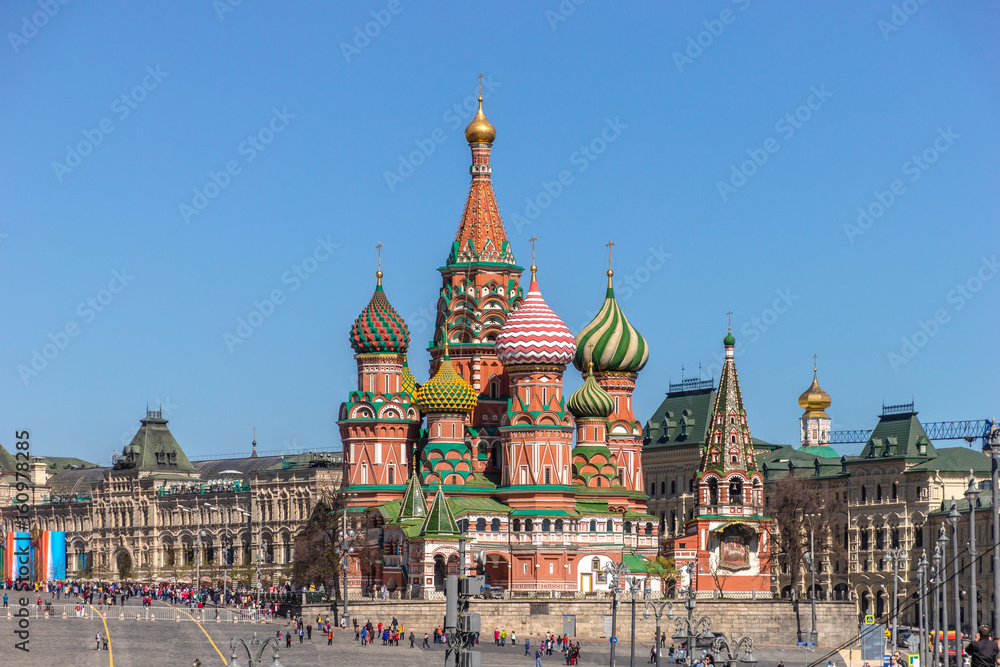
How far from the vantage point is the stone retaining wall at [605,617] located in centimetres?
8725

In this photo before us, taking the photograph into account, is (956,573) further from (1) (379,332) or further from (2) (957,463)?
(2) (957,463)

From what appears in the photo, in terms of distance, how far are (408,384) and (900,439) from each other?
42751 mm

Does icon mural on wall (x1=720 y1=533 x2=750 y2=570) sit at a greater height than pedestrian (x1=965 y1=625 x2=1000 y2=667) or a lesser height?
greater

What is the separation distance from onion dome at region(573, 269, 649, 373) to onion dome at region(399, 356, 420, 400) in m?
9.86

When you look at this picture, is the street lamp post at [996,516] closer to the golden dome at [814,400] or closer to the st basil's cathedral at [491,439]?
the st basil's cathedral at [491,439]

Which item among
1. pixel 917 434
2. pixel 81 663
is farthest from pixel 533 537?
pixel 917 434

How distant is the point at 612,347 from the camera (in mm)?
106375

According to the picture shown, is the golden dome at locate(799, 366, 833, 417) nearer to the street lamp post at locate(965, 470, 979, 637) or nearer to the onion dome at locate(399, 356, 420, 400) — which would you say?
the onion dome at locate(399, 356, 420, 400)

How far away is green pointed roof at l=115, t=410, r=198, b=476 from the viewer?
168 m

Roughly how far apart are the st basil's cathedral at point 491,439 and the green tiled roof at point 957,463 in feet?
86.3

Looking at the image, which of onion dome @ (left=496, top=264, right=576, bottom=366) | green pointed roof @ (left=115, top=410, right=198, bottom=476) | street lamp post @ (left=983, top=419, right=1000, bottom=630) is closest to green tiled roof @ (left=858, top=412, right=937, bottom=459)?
onion dome @ (left=496, top=264, right=576, bottom=366)

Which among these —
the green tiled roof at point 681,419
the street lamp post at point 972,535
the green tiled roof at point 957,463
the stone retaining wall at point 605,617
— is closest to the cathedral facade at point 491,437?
the stone retaining wall at point 605,617

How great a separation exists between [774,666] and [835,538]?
49185mm

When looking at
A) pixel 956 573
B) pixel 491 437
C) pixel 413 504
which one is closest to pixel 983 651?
pixel 956 573
